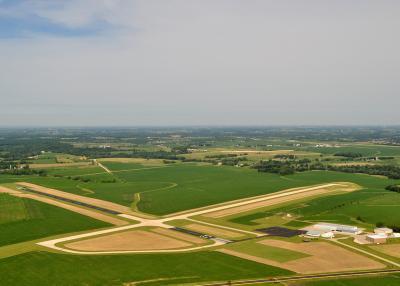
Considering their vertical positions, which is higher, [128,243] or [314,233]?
[314,233]

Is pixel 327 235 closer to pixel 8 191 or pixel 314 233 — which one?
pixel 314 233

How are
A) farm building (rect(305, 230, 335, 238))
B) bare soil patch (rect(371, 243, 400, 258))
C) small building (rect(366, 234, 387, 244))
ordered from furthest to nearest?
farm building (rect(305, 230, 335, 238)) < small building (rect(366, 234, 387, 244)) < bare soil patch (rect(371, 243, 400, 258))

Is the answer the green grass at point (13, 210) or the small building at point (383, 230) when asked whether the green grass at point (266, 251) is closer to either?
the small building at point (383, 230)

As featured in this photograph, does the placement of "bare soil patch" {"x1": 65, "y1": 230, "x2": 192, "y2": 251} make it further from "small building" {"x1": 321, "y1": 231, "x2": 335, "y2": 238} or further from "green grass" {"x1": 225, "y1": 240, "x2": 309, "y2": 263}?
"small building" {"x1": 321, "y1": 231, "x2": 335, "y2": 238}

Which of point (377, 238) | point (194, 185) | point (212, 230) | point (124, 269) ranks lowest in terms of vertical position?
Answer: point (124, 269)

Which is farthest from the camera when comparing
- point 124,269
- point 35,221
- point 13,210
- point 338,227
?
point 13,210

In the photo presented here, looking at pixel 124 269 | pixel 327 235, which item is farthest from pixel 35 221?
pixel 327 235

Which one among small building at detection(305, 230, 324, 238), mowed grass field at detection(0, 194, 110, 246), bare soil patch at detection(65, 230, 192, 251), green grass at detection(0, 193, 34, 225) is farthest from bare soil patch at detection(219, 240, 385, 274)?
green grass at detection(0, 193, 34, 225)
